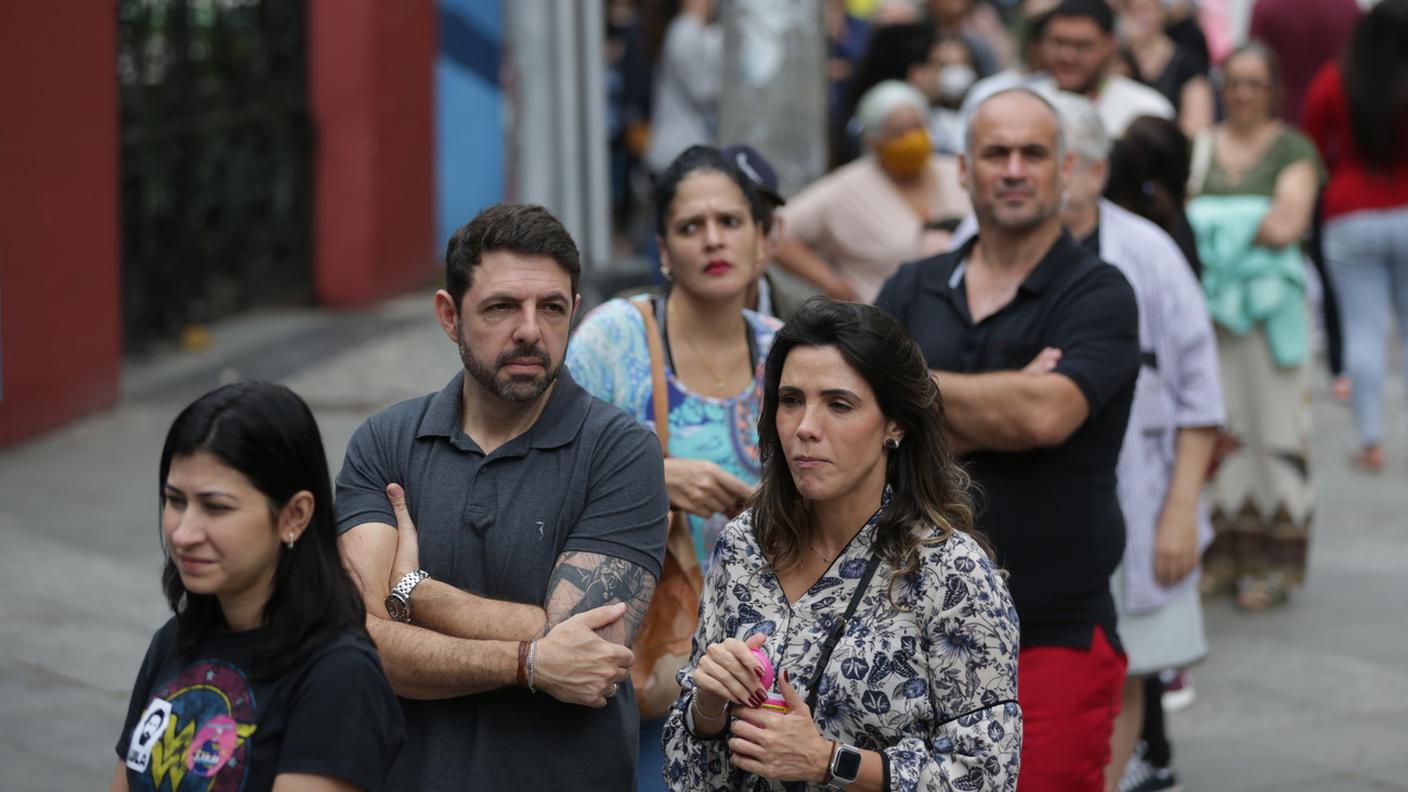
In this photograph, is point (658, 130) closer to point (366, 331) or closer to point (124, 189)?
point (366, 331)

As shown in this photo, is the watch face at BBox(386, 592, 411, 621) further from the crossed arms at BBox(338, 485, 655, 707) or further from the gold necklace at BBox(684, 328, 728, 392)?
the gold necklace at BBox(684, 328, 728, 392)

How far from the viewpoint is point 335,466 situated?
29.8ft

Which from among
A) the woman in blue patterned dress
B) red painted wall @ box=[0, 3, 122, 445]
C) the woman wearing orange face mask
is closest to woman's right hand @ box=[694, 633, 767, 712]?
the woman in blue patterned dress

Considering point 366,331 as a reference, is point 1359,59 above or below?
above

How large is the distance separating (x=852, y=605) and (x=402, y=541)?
87 centimetres

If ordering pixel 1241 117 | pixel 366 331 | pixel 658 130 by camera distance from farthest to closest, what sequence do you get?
pixel 658 130, pixel 366 331, pixel 1241 117

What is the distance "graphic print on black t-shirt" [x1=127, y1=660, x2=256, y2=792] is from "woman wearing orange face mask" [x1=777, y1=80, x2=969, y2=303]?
4434mm

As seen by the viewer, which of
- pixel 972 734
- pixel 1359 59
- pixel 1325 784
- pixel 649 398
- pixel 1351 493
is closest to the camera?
Answer: pixel 972 734

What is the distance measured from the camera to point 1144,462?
5.68 metres

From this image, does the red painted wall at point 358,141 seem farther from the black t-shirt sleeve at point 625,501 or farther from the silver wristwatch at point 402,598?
the silver wristwatch at point 402,598

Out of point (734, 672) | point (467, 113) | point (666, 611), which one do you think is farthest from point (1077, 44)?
point (467, 113)

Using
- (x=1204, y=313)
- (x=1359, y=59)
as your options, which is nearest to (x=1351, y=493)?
(x=1359, y=59)

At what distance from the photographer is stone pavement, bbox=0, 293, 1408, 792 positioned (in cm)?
656

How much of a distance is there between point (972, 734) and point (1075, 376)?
1.41m
